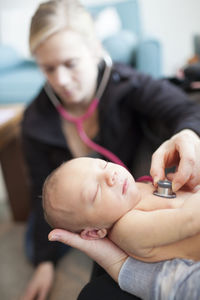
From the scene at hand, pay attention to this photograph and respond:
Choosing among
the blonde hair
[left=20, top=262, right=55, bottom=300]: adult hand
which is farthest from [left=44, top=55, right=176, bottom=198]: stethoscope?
[left=20, top=262, right=55, bottom=300]: adult hand

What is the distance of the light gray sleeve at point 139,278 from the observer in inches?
15.3

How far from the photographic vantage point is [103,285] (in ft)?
1.33

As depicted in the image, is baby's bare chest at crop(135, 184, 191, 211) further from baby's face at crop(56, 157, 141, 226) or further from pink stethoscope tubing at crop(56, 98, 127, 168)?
pink stethoscope tubing at crop(56, 98, 127, 168)

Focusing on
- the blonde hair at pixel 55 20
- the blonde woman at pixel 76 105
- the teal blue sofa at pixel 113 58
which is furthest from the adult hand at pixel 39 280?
the teal blue sofa at pixel 113 58

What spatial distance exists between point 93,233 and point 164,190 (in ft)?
0.42

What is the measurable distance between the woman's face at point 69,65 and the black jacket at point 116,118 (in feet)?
0.20

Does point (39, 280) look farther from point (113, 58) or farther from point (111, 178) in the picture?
point (113, 58)

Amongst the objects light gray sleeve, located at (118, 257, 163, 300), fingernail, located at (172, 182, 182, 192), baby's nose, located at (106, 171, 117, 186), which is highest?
baby's nose, located at (106, 171, 117, 186)

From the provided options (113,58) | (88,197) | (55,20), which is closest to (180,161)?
(88,197)

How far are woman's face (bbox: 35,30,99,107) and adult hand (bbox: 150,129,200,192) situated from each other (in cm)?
37

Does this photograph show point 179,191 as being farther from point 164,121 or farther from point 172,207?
point 164,121

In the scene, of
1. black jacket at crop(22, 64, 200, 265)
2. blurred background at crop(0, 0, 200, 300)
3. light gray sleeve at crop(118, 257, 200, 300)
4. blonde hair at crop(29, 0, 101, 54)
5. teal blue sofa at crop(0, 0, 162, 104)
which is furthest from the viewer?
teal blue sofa at crop(0, 0, 162, 104)

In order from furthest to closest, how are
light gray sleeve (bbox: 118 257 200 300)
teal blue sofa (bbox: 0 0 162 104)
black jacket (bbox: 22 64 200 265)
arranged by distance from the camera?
teal blue sofa (bbox: 0 0 162 104), black jacket (bbox: 22 64 200 265), light gray sleeve (bbox: 118 257 200 300)

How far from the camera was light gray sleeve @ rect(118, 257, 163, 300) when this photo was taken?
39 centimetres
